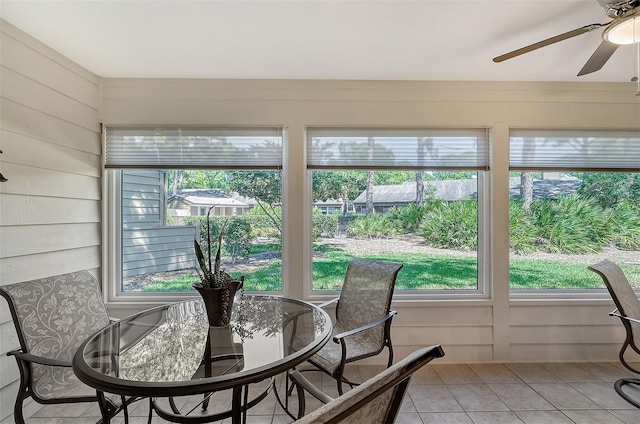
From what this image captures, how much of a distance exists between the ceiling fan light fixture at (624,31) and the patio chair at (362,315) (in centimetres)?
174

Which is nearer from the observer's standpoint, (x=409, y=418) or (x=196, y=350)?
(x=196, y=350)

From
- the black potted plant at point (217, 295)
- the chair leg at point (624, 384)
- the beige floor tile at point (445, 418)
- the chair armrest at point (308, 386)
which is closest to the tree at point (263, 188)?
the black potted plant at point (217, 295)

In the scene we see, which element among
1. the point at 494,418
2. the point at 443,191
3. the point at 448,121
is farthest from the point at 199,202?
the point at 494,418

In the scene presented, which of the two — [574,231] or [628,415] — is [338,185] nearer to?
[574,231]

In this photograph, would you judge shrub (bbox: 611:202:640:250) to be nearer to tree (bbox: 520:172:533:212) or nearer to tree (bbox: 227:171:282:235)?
tree (bbox: 520:172:533:212)

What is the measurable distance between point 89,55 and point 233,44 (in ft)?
3.78

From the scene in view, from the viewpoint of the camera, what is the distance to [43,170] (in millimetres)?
2115

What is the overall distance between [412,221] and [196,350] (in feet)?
6.95

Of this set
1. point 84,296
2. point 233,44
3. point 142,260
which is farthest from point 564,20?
point 142,260

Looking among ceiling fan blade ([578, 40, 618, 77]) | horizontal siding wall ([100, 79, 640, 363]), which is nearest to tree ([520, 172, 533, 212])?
horizontal siding wall ([100, 79, 640, 363])

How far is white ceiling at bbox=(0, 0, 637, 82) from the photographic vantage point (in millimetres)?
1777

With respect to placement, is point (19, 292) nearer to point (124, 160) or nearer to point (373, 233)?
point (124, 160)

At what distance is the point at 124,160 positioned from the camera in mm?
2633

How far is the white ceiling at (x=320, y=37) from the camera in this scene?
5.83ft
